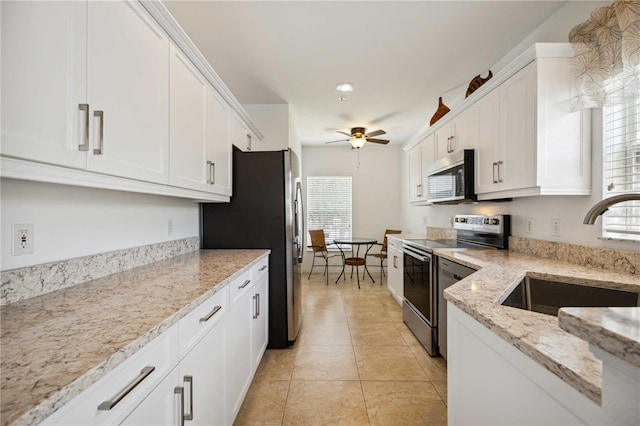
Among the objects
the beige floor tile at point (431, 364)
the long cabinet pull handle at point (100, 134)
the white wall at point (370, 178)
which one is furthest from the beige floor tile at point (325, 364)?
the white wall at point (370, 178)

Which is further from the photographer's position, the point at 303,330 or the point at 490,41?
the point at 303,330

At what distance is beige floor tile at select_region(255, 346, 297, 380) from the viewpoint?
7.32ft

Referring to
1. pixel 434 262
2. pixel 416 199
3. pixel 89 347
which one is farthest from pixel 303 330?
pixel 89 347

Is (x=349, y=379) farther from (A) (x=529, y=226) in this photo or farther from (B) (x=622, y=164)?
(B) (x=622, y=164)

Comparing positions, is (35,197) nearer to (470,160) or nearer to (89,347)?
(89,347)

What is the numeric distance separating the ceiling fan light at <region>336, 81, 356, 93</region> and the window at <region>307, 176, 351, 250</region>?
276cm

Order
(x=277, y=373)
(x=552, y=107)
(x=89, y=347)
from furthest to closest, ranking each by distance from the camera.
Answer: (x=277, y=373)
(x=552, y=107)
(x=89, y=347)

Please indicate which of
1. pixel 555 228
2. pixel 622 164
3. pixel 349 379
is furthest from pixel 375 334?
pixel 622 164

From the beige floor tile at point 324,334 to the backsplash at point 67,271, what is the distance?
5.30 feet

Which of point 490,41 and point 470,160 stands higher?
point 490,41

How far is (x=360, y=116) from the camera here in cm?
422

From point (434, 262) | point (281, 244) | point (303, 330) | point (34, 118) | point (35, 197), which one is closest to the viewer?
point (34, 118)

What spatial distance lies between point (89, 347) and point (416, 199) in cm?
391

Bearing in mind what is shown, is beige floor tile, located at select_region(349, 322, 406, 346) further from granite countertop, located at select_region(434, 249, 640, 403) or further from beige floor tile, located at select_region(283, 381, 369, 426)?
granite countertop, located at select_region(434, 249, 640, 403)
